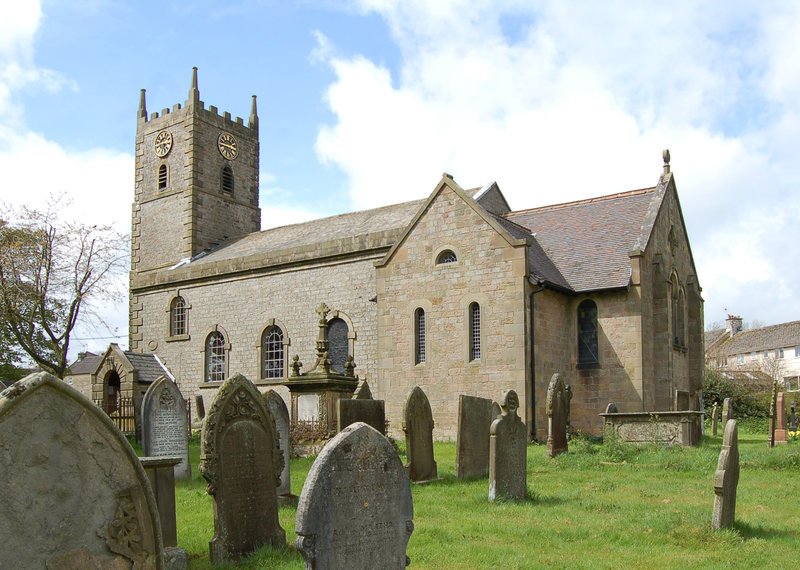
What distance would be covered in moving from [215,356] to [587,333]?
14777mm

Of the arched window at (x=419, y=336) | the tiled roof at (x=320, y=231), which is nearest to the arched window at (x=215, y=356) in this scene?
the tiled roof at (x=320, y=231)

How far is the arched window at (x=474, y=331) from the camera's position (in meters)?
22.5

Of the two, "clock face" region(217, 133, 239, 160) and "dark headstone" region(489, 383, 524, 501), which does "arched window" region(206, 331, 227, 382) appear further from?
"dark headstone" region(489, 383, 524, 501)

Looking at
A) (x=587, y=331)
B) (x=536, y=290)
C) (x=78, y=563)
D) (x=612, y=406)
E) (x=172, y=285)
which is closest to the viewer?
(x=78, y=563)

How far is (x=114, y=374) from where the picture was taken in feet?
99.7

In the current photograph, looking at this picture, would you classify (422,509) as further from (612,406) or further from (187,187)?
(187,187)

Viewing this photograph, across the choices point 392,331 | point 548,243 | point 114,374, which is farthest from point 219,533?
point 114,374

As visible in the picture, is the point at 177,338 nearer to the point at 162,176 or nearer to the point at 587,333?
the point at 162,176

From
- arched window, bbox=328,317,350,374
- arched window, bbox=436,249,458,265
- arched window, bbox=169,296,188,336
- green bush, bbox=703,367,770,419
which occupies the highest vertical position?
arched window, bbox=436,249,458,265

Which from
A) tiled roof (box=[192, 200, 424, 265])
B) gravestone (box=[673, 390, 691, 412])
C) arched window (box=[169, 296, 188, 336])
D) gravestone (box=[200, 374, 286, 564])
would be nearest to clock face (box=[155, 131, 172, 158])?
tiled roof (box=[192, 200, 424, 265])

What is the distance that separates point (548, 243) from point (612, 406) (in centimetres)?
744

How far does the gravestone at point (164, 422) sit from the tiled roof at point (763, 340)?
199ft

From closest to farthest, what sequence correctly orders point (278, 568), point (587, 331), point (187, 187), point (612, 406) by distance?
point (278, 568), point (612, 406), point (587, 331), point (187, 187)

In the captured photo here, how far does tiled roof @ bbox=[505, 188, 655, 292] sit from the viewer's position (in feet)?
77.8
